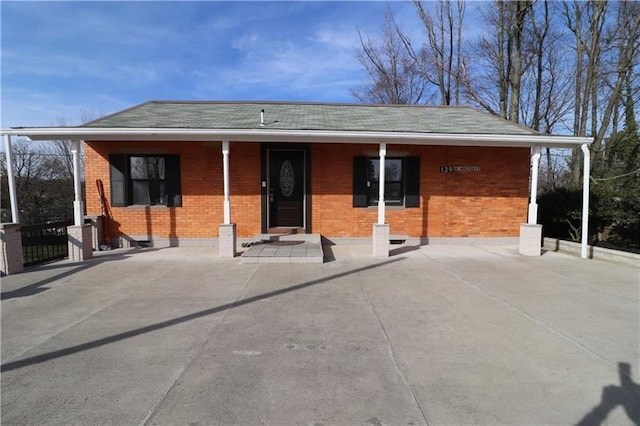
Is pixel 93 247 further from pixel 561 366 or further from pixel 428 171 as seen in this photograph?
pixel 561 366

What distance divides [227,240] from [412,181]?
5300 millimetres

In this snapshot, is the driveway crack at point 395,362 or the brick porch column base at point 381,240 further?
the brick porch column base at point 381,240

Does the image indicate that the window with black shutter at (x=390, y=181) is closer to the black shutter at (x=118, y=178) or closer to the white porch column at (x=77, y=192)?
the black shutter at (x=118, y=178)

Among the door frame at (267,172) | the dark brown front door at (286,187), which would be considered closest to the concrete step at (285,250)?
the door frame at (267,172)

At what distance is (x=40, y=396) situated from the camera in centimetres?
288

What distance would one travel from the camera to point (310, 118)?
10.1m

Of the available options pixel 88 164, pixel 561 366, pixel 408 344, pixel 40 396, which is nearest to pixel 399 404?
pixel 408 344

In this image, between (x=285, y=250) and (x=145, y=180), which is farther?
(x=145, y=180)

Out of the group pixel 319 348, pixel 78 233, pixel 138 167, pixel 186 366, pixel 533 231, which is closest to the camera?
pixel 186 366

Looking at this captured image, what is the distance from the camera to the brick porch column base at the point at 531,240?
8.87 m

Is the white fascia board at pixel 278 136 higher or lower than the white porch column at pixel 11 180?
higher

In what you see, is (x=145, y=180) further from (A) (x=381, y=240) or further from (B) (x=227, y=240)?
(A) (x=381, y=240)

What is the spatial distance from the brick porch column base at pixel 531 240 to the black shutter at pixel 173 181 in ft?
29.6

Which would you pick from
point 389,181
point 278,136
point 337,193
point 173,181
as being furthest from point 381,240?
point 173,181
